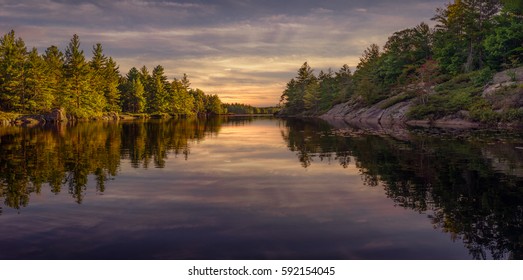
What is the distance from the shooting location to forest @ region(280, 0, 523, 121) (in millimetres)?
51847

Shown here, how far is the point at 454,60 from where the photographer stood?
217 ft

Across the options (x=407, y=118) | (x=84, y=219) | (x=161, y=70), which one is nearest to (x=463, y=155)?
(x=84, y=219)

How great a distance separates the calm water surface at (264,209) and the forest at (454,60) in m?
33.4

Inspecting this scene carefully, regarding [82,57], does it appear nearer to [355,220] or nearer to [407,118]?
[407,118]

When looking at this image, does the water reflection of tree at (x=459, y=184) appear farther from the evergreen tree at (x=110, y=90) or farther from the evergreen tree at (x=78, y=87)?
the evergreen tree at (x=110, y=90)

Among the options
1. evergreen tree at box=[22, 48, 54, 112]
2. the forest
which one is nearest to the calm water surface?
the forest

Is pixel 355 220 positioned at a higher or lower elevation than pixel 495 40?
lower

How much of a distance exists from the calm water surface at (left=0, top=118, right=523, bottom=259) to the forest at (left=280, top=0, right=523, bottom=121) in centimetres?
3337

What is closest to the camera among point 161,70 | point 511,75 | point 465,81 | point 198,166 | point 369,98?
point 198,166

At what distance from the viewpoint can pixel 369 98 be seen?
78500mm

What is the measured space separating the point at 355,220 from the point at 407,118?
49936 mm

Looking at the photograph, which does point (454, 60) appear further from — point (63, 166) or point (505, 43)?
point (63, 166)

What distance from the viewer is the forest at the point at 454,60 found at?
170 ft

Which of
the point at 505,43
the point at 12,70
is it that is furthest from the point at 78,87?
the point at 505,43
